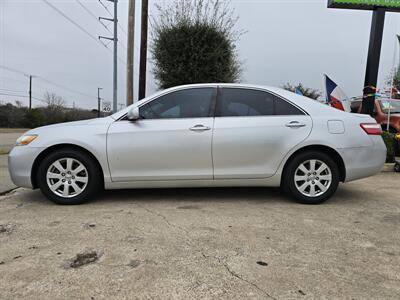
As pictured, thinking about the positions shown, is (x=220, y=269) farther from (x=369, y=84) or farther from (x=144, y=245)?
(x=369, y=84)

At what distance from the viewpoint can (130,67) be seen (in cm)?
1083

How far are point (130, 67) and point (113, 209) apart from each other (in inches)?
302

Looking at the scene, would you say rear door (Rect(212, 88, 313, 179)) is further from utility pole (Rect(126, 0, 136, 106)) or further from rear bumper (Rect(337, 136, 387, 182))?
utility pole (Rect(126, 0, 136, 106))

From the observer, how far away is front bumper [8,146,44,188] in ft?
13.5

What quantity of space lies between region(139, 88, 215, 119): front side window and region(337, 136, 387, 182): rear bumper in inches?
70.1

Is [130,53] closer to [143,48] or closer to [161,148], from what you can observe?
[143,48]

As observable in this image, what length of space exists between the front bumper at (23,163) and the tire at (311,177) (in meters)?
3.10

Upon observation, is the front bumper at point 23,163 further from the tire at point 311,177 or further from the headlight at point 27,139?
the tire at point 311,177

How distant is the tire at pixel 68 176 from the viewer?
4124 mm

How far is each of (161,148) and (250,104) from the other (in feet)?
4.17

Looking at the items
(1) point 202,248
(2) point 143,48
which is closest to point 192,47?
(2) point 143,48

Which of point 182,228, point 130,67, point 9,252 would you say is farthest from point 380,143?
point 130,67

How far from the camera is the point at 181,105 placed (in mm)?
4328

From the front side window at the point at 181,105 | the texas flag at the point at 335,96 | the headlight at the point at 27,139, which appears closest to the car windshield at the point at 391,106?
the texas flag at the point at 335,96
